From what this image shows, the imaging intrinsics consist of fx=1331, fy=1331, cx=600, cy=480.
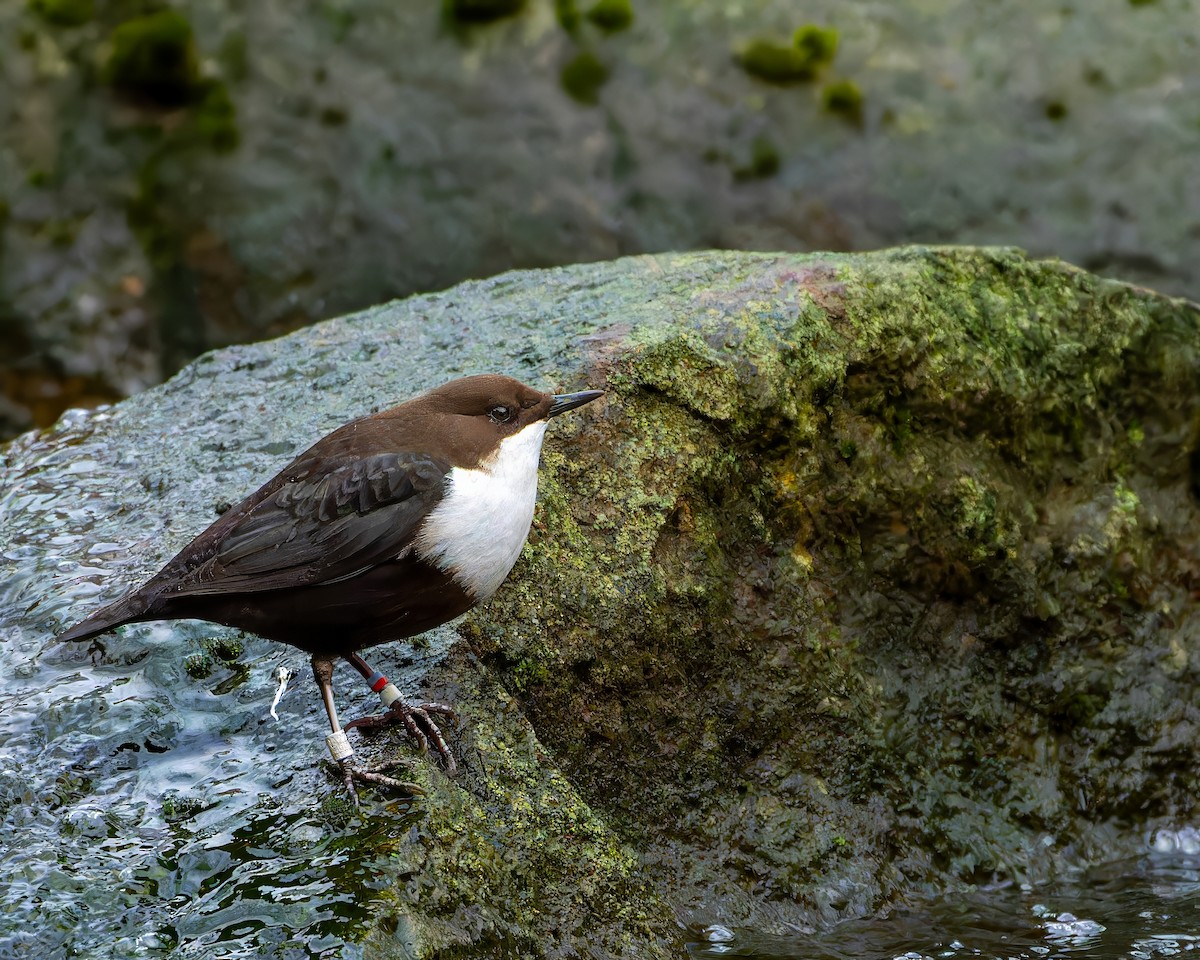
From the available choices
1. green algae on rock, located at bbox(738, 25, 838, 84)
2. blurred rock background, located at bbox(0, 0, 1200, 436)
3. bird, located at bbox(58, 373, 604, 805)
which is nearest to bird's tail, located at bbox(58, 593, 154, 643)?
bird, located at bbox(58, 373, 604, 805)

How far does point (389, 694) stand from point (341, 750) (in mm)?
205

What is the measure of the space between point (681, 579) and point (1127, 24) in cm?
502

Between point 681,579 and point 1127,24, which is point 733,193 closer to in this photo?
point 1127,24

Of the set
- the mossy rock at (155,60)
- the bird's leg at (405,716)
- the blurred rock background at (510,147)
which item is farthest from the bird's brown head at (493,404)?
the mossy rock at (155,60)

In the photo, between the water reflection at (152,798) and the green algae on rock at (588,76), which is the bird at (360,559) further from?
the green algae on rock at (588,76)

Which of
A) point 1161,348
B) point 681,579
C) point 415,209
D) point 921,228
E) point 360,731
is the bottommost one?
point 360,731

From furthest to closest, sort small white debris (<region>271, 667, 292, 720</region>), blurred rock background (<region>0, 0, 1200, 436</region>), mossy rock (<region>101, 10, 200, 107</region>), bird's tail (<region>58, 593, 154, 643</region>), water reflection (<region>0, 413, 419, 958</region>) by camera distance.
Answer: mossy rock (<region>101, 10, 200, 107</region>), blurred rock background (<region>0, 0, 1200, 436</region>), small white debris (<region>271, 667, 292, 720</region>), bird's tail (<region>58, 593, 154, 643</region>), water reflection (<region>0, 413, 419, 958</region>)

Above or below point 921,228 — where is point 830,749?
below

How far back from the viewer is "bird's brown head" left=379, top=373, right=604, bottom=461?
3273mm

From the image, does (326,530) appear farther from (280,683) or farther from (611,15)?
(611,15)

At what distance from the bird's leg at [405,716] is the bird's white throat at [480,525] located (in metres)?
0.28

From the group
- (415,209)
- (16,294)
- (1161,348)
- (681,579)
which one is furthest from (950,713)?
(16,294)

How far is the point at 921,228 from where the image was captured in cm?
705

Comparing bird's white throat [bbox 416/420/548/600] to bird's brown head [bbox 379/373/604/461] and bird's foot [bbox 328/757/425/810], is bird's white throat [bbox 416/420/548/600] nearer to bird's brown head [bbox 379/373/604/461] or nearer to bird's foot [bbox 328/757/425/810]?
bird's brown head [bbox 379/373/604/461]
